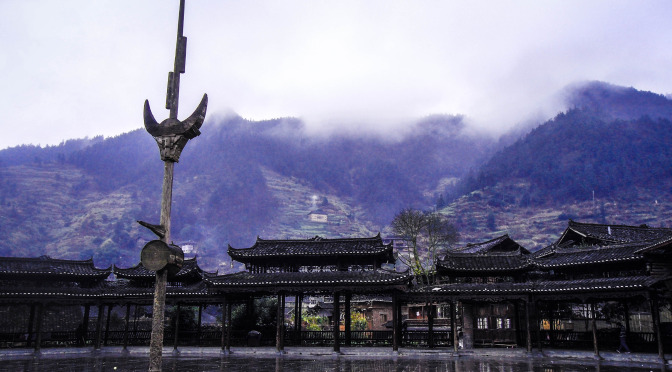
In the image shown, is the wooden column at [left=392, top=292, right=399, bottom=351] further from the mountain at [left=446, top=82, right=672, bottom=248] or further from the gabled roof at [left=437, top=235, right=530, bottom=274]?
the mountain at [left=446, top=82, right=672, bottom=248]

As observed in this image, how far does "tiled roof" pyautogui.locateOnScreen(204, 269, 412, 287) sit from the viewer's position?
3056 cm

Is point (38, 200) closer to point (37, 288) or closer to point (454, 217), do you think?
point (454, 217)

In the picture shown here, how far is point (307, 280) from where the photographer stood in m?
31.8

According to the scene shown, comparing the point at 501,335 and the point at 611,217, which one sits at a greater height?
the point at 611,217

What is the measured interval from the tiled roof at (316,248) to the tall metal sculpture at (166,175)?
83.8 ft

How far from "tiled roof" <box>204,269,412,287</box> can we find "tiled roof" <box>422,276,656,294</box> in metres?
2.76

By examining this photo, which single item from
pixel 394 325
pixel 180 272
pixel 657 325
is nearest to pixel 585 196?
pixel 657 325

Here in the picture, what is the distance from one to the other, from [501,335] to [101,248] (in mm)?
165430

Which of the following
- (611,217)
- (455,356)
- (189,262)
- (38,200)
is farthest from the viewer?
(38,200)

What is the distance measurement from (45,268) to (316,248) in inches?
749

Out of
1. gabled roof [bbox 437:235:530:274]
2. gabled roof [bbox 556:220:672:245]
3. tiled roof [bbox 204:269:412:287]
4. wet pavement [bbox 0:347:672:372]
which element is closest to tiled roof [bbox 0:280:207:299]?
tiled roof [bbox 204:269:412:287]

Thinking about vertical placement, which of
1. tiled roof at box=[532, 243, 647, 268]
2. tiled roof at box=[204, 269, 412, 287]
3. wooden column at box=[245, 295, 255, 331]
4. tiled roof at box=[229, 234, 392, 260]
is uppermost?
tiled roof at box=[229, 234, 392, 260]

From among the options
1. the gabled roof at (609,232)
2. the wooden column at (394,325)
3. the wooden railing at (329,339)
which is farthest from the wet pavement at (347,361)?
the gabled roof at (609,232)

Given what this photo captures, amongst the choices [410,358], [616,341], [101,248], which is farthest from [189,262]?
[101,248]
